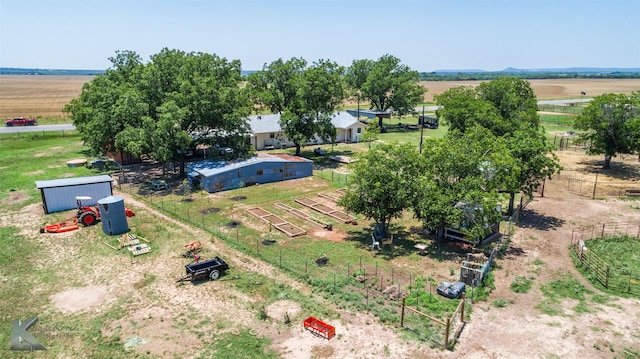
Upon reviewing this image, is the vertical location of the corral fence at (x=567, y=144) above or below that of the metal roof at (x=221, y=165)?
below

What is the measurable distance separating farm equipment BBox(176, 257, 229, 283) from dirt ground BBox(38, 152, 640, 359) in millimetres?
786

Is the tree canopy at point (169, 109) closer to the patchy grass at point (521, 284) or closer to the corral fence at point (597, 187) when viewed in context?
the patchy grass at point (521, 284)

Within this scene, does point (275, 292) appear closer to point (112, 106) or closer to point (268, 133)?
A: point (112, 106)

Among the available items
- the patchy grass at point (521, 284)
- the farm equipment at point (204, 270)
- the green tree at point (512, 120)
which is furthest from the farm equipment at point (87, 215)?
the green tree at point (512, 120)

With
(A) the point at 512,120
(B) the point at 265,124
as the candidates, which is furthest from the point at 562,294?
(B) the point at 265,124

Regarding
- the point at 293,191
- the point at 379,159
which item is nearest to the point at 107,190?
the point at 293,191

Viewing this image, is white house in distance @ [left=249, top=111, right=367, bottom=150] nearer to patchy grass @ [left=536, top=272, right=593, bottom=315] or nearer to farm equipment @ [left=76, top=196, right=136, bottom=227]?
farm equipment @ [left=76, top=196, right=136, bottom=227]

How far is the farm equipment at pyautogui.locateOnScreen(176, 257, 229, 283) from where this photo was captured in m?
23.8

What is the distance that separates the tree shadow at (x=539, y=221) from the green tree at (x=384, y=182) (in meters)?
11.5

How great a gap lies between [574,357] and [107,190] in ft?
114

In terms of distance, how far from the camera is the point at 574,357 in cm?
1764

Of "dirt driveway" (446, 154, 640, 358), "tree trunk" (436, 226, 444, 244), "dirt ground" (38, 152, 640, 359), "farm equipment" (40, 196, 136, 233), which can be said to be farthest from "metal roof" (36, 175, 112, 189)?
"dirt driveway" (446, 154, 640, 358)

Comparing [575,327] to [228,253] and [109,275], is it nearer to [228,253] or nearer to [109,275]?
[228,253]

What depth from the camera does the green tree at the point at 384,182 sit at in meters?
27.8
